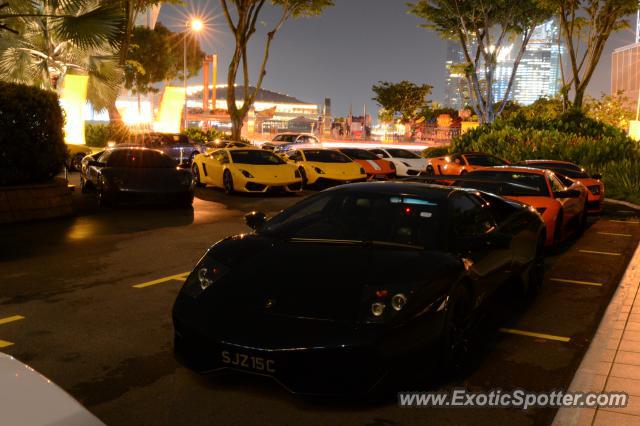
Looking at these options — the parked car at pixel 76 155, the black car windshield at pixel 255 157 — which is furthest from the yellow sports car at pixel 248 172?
the parked car at pixel 76 155

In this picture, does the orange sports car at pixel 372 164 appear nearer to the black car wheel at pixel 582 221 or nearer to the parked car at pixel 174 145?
the parked car at pixel 174 145

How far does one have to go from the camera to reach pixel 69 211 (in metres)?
14.2

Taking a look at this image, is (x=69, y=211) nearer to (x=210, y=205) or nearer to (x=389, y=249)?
(x=210, y=205)

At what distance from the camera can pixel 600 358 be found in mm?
5645

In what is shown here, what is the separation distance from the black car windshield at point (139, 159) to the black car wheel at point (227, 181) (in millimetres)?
2978

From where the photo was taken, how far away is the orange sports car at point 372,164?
24375mm

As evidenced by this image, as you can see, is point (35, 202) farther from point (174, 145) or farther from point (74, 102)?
point (74, 102)

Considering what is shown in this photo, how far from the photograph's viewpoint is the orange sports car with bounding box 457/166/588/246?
→ 34.9 feet

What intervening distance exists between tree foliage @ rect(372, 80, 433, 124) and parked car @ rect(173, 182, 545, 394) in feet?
254

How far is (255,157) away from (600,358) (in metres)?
15.2

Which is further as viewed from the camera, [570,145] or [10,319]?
[570,145]

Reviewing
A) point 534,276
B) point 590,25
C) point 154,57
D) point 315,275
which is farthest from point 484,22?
point 154,57

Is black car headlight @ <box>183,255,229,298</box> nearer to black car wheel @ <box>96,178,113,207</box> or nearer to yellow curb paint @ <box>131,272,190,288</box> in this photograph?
yellow curb paint @ <box>131,272,190,288</box>

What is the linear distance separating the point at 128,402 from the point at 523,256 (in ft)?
13.7
